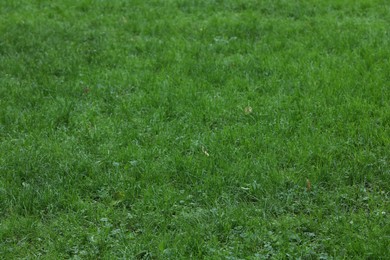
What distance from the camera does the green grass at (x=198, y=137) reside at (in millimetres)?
4539

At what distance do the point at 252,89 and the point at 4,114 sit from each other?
2.56 metres

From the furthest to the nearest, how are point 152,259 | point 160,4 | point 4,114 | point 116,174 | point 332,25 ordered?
point 160,4, point 332,25, point 4,114, point 116,174, point 152,259

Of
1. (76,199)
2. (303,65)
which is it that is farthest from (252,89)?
(76,199)

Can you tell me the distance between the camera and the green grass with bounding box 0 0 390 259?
14.9ft

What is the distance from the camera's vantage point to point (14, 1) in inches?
400

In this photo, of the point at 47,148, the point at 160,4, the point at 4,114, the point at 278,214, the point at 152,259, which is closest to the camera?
the point at 152,259

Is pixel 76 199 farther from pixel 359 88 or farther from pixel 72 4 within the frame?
pixel 72 4

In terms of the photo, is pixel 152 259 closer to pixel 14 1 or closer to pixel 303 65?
pixel 303 65

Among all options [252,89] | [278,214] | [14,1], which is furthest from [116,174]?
[14,1]

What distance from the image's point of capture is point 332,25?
27.8ft

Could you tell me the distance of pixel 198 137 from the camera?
582 centimetres

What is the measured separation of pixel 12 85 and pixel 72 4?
332cm

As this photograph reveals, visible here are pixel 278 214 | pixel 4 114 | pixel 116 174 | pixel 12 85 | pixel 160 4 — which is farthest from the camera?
pixel 160 4

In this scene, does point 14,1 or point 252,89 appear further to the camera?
point 14,1
